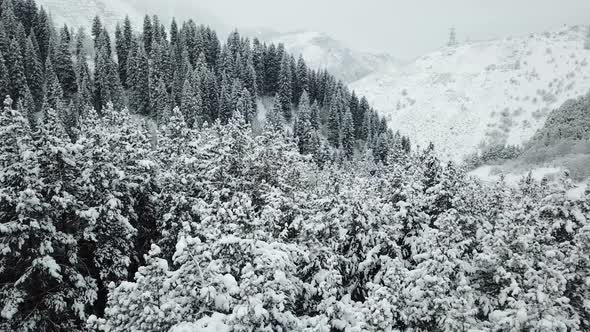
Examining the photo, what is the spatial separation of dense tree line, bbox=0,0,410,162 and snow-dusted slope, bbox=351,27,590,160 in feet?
127

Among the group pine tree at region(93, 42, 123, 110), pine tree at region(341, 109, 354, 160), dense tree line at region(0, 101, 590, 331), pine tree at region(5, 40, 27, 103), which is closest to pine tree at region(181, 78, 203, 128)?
pine tree at region(93, 42, 123, 110)

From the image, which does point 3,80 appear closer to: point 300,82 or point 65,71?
point 65,71

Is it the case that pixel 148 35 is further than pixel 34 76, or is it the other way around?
pixel 148 35

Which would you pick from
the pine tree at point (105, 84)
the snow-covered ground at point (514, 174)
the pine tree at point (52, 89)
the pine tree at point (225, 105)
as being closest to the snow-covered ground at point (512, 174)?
the snow-covered ground at point (514, 174)

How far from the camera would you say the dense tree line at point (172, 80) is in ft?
244

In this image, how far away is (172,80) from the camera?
284 ft

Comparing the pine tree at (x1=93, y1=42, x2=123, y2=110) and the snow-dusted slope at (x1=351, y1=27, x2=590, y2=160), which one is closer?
the pine tree at (x1=93, y1=42, x2=123, y2=110)

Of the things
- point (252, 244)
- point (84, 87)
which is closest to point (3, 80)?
point (84, 87)

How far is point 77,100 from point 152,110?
43.8ft

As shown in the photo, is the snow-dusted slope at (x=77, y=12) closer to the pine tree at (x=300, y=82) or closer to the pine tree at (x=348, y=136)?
the pine tree at (x=300, y=82)

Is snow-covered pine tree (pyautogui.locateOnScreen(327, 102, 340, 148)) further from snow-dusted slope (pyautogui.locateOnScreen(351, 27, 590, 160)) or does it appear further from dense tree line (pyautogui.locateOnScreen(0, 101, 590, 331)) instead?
dense tree line (pyautogui.locateOnScreen(0, 101, 590, 331))

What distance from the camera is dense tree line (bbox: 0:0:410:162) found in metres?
74.3

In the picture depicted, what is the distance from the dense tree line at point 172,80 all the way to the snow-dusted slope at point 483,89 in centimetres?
3857

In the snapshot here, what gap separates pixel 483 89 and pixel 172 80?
11035cm
